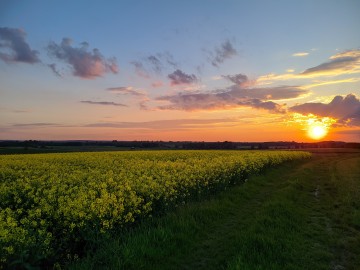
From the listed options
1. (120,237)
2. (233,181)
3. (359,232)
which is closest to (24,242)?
(120,237)

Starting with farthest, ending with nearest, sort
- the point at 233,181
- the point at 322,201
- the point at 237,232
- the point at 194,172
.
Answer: the point at 233,181, the point at 194,172, the point at 322,201, the point at 237,232

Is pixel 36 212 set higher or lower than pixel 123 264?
higher

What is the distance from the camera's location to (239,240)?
934 centimetres

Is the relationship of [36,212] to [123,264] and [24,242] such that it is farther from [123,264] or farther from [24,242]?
[123,264]

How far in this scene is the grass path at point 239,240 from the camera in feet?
26.1

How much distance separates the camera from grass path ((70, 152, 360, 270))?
26.1ft

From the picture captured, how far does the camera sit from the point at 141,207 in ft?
36.8

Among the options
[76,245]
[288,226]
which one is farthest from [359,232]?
[76,245]

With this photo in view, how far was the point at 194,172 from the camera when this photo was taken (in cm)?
1767

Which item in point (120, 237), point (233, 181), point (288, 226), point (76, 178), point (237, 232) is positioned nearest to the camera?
point (120, 237)

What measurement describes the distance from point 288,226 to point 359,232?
2.11m

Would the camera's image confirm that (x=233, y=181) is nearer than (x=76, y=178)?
No

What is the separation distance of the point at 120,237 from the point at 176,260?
5.67ft

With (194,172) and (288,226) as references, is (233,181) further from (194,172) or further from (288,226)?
(288,226)
